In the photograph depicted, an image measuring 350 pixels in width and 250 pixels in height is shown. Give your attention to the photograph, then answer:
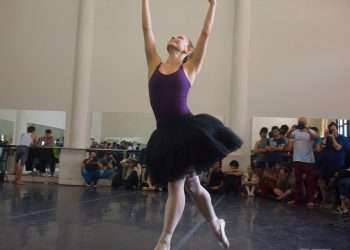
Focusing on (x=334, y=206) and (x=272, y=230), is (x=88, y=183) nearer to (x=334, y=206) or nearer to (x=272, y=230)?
(x=334, y=206)

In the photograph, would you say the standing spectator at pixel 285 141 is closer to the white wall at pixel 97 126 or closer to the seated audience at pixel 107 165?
the seated audience at pixel 107 165

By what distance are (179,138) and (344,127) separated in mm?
6455

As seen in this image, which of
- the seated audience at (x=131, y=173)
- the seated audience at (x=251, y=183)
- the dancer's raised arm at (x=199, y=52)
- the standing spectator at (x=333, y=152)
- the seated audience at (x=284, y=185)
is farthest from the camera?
the seated audience at (x=131, y=173)

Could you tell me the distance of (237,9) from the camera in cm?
824

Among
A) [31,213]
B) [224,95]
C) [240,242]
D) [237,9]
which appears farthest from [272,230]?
[237,9]

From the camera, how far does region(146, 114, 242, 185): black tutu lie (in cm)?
200

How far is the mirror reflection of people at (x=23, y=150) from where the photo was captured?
791 cm

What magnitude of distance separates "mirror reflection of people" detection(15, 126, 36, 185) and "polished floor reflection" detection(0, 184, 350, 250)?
3.55m

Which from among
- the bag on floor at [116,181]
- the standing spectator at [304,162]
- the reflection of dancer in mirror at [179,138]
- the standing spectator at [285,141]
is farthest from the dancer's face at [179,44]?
the bag on floor at [116,181]

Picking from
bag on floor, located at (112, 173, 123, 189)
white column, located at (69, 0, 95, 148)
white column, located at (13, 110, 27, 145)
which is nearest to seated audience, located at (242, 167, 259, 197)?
bag on floor, located at (112, 173, 123, 189)

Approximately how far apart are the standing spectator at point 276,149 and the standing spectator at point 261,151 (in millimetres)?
123

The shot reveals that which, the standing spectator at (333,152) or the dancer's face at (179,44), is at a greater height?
the dancer's face at (179,44)

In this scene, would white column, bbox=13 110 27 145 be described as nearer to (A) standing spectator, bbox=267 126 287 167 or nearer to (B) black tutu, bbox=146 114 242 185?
(A) standing spectator, bbox=267 126 287 167

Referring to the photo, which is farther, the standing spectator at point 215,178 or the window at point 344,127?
the window at point 344,127
